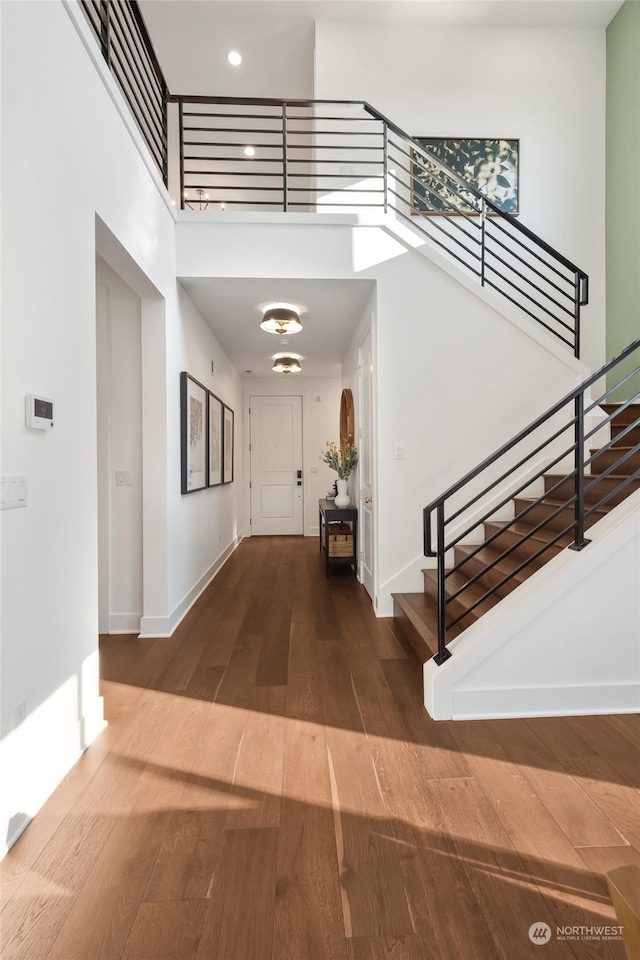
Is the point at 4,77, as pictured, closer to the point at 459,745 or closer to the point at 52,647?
the point at 52,647

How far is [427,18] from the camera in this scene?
4.68 m

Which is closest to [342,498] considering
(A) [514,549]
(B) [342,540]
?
(B) [342,540]

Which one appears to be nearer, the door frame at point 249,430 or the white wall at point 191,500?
the white wall at point 191,500

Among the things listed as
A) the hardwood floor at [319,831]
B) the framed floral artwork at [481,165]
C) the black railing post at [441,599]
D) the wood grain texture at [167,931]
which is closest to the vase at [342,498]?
the hardwood floor at [319,831]

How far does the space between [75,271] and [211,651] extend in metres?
2.31

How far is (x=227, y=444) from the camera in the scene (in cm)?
602

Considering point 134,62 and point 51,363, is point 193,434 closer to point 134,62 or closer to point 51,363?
point 51,363

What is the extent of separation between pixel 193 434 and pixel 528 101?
4717 mm

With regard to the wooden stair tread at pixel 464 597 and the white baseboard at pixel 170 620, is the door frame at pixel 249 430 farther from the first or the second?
the wooden stair tread at pixel 464 597

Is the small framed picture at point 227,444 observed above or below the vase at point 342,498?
above

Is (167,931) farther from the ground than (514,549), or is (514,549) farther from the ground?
(514,549)

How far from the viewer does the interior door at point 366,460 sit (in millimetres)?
4203

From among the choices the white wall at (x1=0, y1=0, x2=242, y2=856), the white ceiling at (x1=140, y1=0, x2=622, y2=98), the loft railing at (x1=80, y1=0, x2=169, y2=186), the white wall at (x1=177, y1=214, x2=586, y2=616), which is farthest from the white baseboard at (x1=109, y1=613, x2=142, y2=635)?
the white ceiling at (x1=140, y1=0, x2=622, y2=98)

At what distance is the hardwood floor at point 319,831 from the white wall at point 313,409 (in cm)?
564
